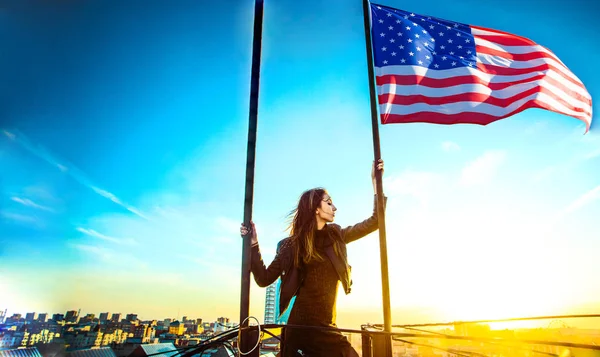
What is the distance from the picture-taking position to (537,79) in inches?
201

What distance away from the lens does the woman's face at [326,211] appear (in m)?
3.77

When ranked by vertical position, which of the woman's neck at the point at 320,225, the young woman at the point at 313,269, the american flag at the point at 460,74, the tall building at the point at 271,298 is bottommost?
the tall building at the point at 271,298

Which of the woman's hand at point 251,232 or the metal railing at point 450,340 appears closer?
the metal railing at point 450,340

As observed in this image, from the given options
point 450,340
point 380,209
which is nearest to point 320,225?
point 380,209

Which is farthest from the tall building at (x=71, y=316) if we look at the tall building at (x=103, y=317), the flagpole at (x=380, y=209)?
the flagpole at (x=380, y=209)

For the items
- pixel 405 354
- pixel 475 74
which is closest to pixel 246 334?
pixel 475 74

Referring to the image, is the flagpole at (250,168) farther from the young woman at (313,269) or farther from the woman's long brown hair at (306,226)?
the woman's long brown hair at (306,226)

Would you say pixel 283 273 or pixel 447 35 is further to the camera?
pixel 447 35

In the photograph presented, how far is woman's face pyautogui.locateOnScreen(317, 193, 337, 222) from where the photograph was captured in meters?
3.77

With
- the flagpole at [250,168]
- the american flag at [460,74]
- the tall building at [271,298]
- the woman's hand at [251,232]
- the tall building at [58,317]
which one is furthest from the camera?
the tall building at [58,317]

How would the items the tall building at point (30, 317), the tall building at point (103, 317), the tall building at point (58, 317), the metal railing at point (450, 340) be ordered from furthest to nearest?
the tall building at point (30, 317), the tall building at point (58, 317), the tall building at point (103, 317), the metal railing at point (450, 340)

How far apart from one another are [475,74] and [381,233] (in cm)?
330

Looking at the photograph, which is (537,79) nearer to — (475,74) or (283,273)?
(475,74)

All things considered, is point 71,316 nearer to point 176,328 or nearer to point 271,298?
point 176,328
